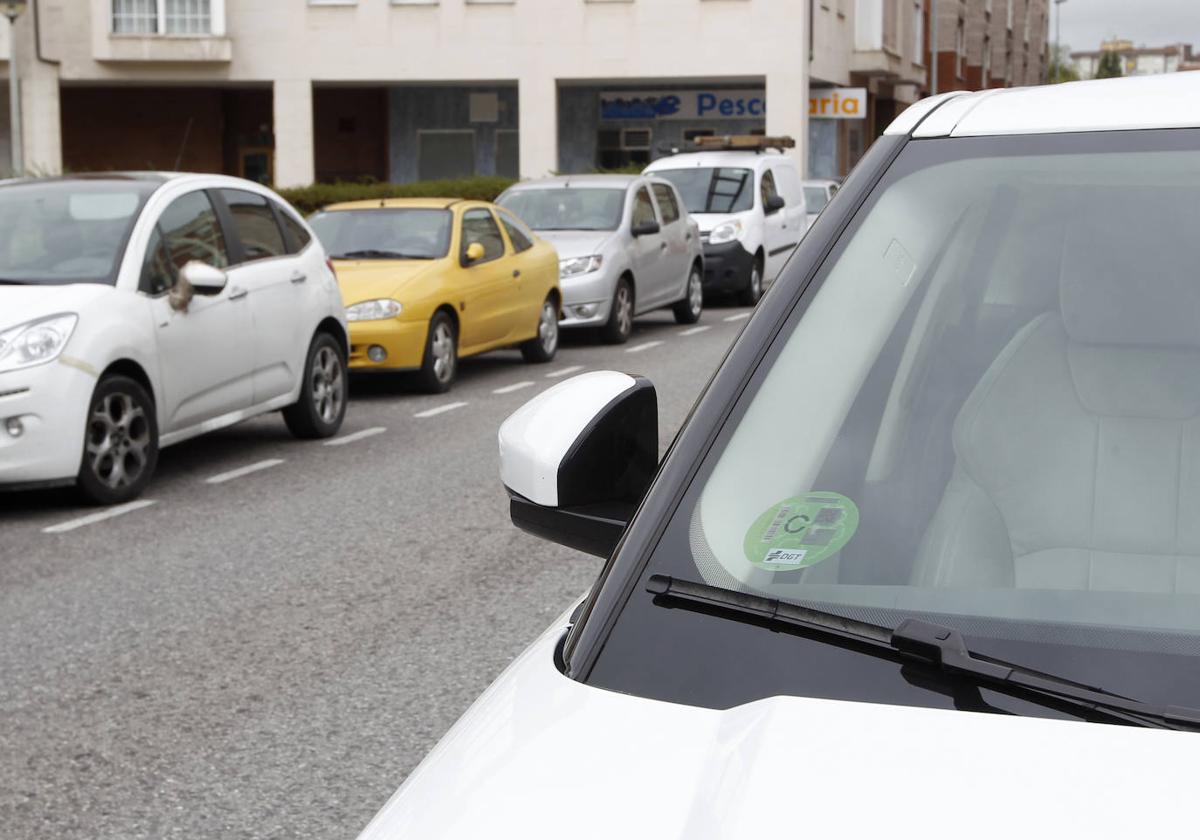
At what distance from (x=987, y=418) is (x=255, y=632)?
4.31 metres

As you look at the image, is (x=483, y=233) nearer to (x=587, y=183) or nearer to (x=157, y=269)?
(x=587, y=183)

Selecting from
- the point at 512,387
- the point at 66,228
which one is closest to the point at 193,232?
the point at 66,228

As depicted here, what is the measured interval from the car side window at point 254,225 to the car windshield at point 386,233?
379 cm

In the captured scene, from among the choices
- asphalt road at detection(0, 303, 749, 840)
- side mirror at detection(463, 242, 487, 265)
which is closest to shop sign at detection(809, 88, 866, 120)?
side mirror at detection(463, 242, 487, 265)

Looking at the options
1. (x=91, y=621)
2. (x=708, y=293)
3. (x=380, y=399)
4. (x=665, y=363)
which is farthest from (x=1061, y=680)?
(x=708, y=293)

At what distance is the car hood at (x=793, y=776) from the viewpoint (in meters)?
1.55

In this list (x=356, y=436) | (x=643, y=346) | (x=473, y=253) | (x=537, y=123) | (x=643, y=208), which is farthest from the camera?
(x=537, y=123)

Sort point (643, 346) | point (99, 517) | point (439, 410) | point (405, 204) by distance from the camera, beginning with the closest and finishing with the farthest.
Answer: point (99, 517), point (439, 410), point (405, 204), point (643, 346)

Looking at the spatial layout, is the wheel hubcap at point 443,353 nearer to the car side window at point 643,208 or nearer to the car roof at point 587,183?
the car side window at point 643,208

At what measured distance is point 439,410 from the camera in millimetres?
12953

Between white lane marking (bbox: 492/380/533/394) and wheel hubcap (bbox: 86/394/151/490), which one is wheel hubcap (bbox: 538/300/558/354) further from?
wheel hubcap (bbox: 86/394/151/490)

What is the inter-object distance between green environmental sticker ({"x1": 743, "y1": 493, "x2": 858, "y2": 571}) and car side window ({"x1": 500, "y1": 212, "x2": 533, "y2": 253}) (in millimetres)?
13801

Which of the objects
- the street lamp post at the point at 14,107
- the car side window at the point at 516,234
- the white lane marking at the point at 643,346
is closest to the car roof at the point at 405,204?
the car side window at the point at 516,234

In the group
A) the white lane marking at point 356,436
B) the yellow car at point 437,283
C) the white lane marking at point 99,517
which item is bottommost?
the white lane marking at point 356,436
